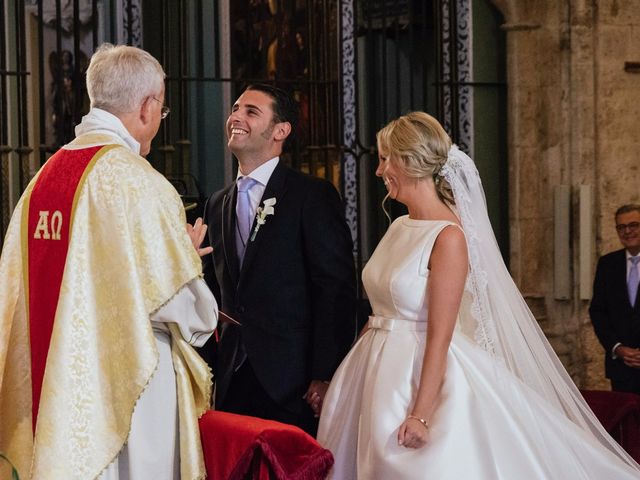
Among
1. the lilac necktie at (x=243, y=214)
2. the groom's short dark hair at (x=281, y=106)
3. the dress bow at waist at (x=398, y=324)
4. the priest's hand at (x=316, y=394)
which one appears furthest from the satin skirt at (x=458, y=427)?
the groom's short dark hair at (x=281, y=106)

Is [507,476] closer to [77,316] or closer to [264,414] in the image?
[264,414]

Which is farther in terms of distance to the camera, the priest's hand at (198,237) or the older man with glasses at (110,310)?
the priest's hand at (198,237)

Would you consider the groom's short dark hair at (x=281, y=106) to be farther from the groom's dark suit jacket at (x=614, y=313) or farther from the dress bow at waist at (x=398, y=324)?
the groom's dark suit jacket at (x=614, y=313)

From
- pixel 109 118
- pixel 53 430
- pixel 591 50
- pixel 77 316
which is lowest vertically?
pixel 53 430

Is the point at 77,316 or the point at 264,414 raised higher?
the point at 77,316

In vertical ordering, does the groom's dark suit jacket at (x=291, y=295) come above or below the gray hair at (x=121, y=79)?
below

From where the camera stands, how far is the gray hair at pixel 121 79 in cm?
340

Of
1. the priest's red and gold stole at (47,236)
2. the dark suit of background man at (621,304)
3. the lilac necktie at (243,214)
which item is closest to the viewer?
the priest's red and gold stole at (47,236)

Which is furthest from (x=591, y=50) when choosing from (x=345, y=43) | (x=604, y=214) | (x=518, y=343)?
(x=518, y=343)

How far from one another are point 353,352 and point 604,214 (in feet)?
13.0

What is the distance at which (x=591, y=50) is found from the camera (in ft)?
24.7

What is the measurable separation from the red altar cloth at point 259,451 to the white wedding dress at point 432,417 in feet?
1.07

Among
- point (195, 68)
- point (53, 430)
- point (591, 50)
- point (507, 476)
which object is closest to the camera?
point (53, 430)

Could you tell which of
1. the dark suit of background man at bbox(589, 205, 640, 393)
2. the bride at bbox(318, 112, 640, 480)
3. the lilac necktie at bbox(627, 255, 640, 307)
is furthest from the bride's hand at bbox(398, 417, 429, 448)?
the lilac necktie at bbox(627, 255, 640, 307)
